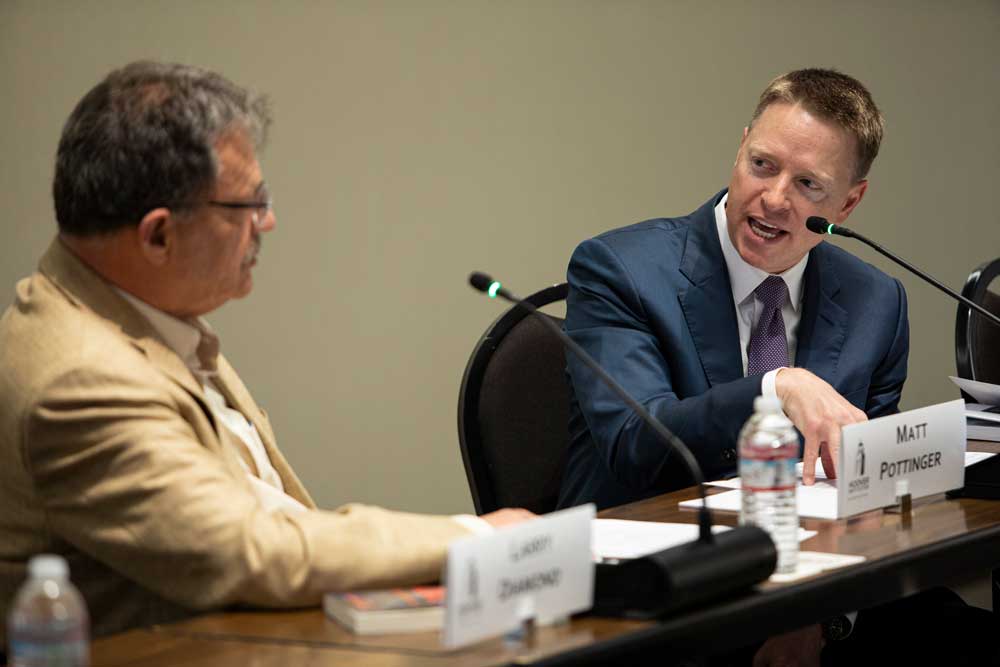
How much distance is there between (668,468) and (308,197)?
1.86 meters

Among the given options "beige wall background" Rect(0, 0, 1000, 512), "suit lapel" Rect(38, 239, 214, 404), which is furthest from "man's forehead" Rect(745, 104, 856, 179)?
"beige wall background" Rect(0, 0, 1000, 512)

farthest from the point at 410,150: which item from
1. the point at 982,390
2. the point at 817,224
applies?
the point at 982,390

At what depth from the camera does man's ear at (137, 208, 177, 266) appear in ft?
5.79

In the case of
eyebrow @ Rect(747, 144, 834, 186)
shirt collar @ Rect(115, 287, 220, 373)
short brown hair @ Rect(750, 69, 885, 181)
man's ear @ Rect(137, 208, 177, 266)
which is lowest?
shirt collar @ Rect(115, 287, 220, 373)

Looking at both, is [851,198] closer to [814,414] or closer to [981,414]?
[981,414]

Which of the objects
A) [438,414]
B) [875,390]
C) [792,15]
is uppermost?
[792,15]

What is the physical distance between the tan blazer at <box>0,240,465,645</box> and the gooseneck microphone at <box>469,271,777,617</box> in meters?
0.21

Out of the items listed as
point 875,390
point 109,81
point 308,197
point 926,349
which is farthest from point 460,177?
point 109,81

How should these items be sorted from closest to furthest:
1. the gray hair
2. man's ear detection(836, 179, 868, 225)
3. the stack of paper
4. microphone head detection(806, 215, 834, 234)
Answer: the gray hair < microphone head detection(806, 215, 834, 234) < the stack of paper < man's ear detection(836, 179, 868, 225)

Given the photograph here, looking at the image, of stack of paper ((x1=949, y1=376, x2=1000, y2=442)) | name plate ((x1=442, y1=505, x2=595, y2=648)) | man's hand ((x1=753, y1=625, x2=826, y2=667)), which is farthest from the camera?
stack of paper ((x1=949, y1=376, x2=1000, y2=442))

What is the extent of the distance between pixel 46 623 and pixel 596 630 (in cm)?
59

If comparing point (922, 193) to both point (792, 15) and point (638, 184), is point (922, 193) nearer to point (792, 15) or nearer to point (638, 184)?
point (792, 15)

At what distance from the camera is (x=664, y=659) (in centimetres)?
155

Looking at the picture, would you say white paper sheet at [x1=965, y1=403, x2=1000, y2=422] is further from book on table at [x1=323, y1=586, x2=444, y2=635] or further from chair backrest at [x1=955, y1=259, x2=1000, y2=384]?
book on table at [x1=323, y1=586, x2=444, y2=635]
